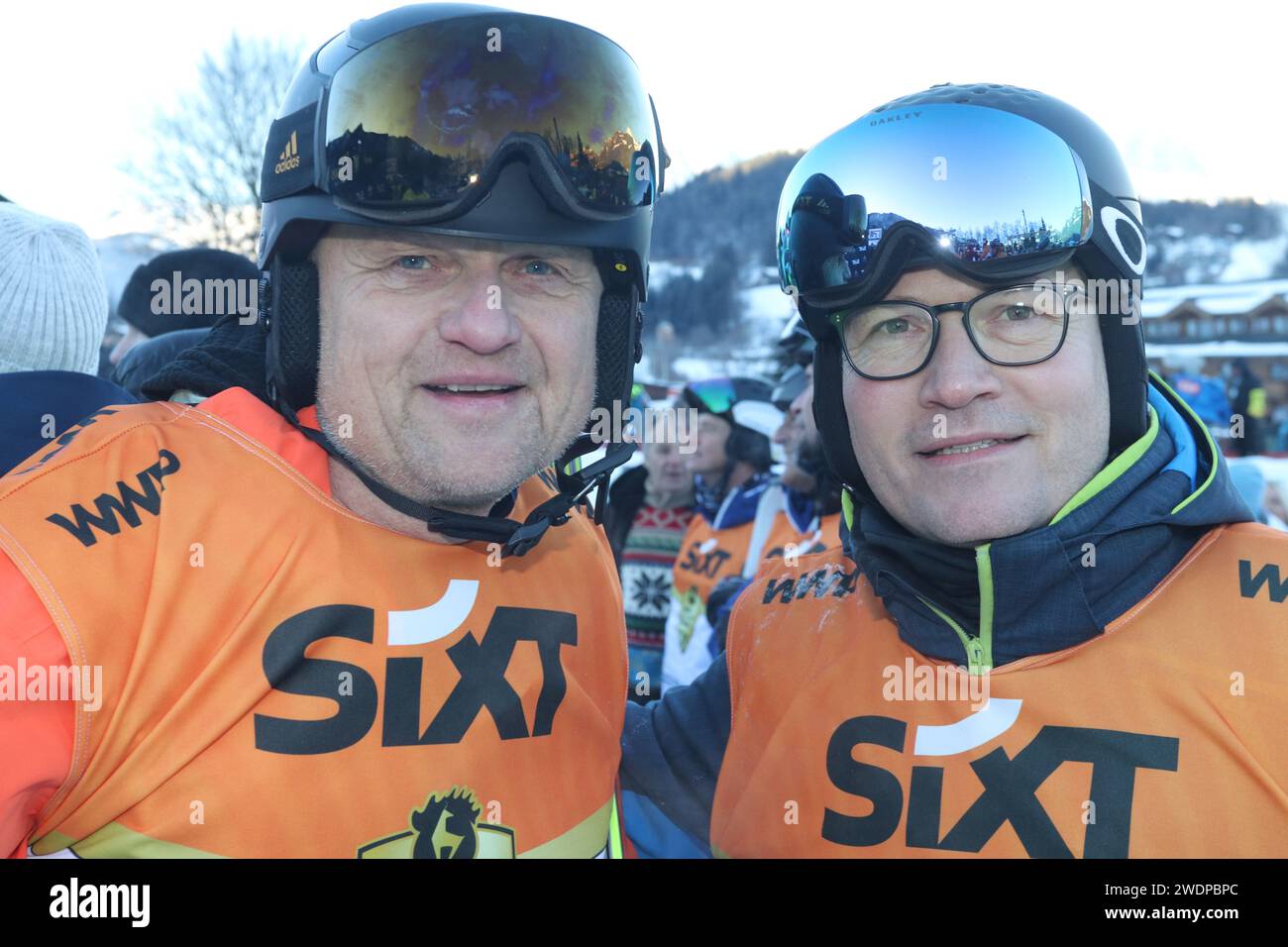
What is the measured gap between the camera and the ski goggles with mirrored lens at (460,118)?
2.19m

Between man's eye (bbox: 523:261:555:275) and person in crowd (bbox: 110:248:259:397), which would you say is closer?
man's eye (bbox: 523:261:555:275)

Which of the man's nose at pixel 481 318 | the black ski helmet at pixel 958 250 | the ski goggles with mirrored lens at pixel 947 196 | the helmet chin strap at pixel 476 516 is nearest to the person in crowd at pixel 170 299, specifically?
the helmet chin strap at pixel 476 516

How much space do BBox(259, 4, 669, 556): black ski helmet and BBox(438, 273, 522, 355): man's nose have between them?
0.11 m

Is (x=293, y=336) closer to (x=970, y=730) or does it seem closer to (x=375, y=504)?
(x=375, y=504)

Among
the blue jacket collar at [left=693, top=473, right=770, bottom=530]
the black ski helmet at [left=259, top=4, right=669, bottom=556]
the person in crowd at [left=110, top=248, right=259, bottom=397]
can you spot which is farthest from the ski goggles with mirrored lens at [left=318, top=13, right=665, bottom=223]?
the blue jacket collar at [left=693, top=473, right=770, bottom=530]

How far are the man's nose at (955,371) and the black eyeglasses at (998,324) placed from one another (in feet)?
0.05

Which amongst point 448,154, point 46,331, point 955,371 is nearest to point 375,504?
point 448,154

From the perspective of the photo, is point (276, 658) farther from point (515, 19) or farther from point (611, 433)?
point (515, 19)

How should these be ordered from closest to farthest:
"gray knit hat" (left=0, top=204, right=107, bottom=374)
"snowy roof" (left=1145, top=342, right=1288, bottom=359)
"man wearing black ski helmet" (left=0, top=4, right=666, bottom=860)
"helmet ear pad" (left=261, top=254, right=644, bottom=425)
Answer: "man wearing black ski helmet" (left=0, top=4, right=666, bottom=860) → "helmet ear pad" (left=261, top=254, right=644, bottom=425) → "gray knit hat" (left=0, top=204, right=107, bottom=374) → "snowy roof" (left=1145, top=342, right=1288, bottom=359)

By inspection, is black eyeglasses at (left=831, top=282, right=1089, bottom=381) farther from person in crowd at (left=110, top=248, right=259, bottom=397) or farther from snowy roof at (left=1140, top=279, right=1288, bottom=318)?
snowy roof at (left=1140, top=279, right=1288, bottom=318)

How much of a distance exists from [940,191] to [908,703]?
3.79 ft

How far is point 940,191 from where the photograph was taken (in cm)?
227

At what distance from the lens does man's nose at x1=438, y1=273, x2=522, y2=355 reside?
219cm
